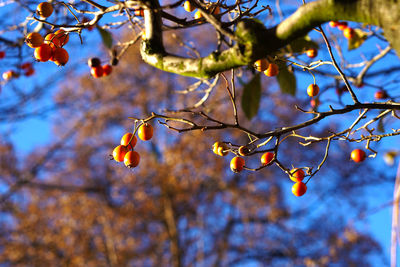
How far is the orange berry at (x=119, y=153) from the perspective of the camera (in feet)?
4.04

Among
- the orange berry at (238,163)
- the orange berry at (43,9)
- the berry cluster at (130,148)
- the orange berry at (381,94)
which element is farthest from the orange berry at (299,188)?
the orange berry at (381,94)

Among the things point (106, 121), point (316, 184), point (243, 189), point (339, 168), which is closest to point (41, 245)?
point (106, 121)

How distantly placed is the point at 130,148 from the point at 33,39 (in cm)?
49

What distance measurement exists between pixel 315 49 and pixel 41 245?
340 inches

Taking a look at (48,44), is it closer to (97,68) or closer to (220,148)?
(97,68)

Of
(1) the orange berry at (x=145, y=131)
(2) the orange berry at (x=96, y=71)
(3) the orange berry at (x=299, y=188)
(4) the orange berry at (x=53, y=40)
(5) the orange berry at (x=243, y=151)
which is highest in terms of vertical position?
(2) the orange berry at (x=96, y=71)

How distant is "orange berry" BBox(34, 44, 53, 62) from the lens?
1149 mm

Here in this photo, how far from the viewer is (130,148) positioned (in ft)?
4.25

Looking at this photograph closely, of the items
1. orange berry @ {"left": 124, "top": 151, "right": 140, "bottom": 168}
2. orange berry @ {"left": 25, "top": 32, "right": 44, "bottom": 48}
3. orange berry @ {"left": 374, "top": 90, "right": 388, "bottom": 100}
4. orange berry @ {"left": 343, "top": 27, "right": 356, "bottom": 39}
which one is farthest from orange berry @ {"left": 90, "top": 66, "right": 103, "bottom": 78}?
orange berry @ {"left": 374, "top": 90, "right": 388, "bottom": 100}

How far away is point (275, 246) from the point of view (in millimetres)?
9422

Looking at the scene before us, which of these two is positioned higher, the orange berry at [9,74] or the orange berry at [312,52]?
the orange berry at [9,74]

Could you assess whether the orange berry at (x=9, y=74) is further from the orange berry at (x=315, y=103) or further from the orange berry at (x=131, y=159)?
the orange berry at (x=315, y=103)

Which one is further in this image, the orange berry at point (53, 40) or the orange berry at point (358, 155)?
the orange berry at point (358, 155)

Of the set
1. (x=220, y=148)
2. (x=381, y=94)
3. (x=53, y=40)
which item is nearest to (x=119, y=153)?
(x=220, y=148)
